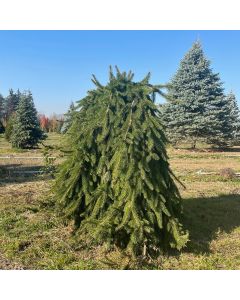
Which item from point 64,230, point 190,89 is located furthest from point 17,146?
point 64,230

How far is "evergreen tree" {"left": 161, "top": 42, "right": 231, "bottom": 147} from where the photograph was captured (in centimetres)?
2984

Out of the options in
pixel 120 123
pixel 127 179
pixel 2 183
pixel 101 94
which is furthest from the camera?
pixel 2 183

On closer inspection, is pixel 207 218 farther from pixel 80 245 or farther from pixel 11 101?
pixel 11 101

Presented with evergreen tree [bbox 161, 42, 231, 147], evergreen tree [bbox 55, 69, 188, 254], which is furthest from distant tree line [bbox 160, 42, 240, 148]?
evergreen tree [bbox 55, 69, 188, 254]

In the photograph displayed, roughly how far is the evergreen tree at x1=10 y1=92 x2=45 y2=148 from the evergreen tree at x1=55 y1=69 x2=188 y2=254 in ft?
85.9

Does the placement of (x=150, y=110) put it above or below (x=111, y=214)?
above

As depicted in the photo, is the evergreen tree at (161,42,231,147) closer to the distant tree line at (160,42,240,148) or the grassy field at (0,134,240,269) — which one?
the distant tree line at (160,42,240,148)

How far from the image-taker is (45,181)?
496 inches

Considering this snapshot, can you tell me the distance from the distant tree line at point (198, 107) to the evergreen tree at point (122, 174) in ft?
78.5

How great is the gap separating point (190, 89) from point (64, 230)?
26373mm

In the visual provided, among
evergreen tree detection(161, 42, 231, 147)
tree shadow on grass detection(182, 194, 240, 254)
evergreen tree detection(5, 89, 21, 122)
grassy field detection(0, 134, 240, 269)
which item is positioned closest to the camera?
grassy field detection(0, 134, 240, 269)

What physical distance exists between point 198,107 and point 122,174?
85.7ft

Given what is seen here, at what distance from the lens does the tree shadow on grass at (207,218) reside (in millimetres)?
6516

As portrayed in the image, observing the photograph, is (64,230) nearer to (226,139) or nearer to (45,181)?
(45,181)
